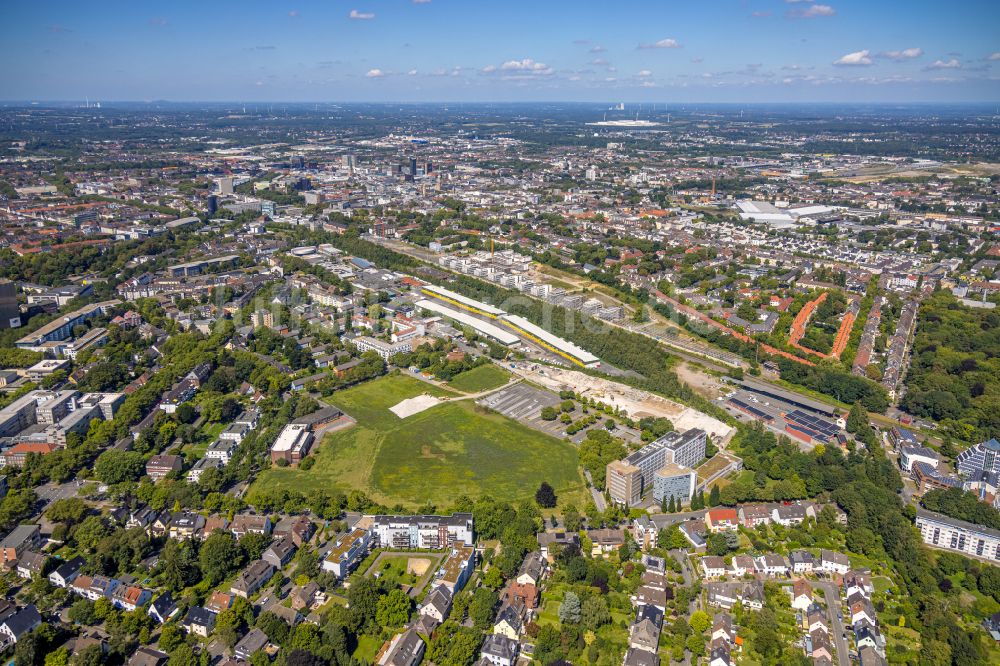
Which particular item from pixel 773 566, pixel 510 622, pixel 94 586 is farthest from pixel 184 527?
pixel 773 566

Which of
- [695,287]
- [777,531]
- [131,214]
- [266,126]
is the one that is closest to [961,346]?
[695,287]

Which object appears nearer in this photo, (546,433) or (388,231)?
(546,433)

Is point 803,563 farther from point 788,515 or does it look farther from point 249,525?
point 249,525

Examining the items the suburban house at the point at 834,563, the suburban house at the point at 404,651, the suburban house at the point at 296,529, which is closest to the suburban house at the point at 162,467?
the suburban house at the point at 296,529

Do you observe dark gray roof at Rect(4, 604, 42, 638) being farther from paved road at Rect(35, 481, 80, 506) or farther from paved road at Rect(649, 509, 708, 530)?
paved road at Rect(649, 509, 708, 530)

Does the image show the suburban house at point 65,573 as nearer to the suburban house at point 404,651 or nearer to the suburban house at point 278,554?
the suburban house at point 278,554

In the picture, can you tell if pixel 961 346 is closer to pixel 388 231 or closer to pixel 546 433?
pixel 546 433

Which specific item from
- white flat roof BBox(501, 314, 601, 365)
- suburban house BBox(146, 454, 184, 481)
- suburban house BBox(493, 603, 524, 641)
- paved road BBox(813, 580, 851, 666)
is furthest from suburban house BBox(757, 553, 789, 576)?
suburban house BBox(146, 454, 184, 481)
